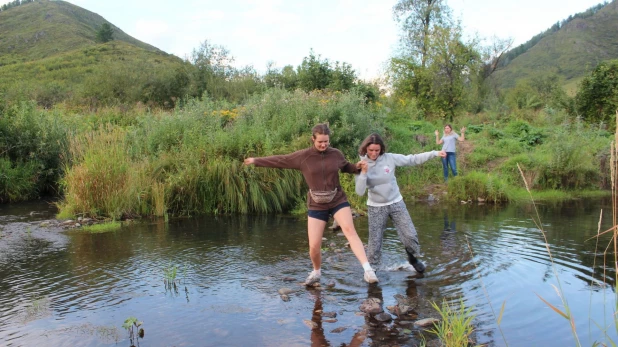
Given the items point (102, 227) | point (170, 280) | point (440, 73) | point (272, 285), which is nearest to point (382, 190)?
point (272, 285)

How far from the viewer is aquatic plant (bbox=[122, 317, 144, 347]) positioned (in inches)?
197

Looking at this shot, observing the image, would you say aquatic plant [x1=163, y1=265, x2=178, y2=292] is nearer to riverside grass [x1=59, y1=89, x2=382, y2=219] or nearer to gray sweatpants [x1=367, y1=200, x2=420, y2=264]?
gray sweatpants [x1=367, y1=200, x2=420, y2=264]

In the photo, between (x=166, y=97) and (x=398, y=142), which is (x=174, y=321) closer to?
(x=398, y=142)

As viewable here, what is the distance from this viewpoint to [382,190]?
6758 millimetres

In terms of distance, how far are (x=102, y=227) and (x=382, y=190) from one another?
7.40m

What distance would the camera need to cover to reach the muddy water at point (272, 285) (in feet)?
17.0

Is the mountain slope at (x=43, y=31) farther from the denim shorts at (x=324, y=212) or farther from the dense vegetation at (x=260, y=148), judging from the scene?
the denim shorts at (x=324, y=212)

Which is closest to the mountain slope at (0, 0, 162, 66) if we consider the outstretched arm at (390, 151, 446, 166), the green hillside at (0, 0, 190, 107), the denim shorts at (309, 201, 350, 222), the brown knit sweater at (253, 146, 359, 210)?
the green hillside at (0, 0, 190, 107)

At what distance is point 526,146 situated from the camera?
20.5m

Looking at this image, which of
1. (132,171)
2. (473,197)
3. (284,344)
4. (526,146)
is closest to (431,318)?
(284,344)

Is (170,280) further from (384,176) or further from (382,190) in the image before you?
(384,176)

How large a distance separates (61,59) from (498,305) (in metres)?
70.3

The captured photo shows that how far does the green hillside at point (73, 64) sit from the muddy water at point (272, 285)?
12474mm

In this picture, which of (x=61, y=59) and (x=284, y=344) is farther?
(x=61, y=59)
